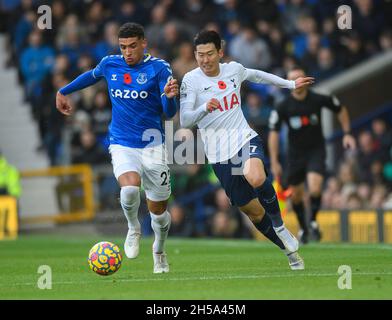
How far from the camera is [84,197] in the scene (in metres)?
23.4

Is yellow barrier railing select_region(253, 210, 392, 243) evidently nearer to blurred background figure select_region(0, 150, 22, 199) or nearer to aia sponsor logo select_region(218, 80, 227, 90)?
blurred background figure select_region(0, 150, 22, 199)

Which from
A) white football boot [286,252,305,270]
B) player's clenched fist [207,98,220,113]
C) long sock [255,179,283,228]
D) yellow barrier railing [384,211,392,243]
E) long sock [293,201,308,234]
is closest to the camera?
player's clenched fist [207,98,220,113]

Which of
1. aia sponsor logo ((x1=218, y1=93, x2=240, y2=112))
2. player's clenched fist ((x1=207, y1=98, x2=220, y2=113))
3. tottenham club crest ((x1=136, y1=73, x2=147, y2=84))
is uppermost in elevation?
tottenham club crest ((x1=136, y1=73, x2=147, y2=84))

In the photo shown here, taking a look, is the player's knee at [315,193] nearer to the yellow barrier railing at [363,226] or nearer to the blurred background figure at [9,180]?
the yellow barrier railing at [363,226]

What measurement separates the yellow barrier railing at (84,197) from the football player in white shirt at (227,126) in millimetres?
11652

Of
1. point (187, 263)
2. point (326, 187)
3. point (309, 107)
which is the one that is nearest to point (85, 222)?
point (326, 187)

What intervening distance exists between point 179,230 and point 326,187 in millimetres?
2900

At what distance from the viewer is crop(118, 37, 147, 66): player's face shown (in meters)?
11.6

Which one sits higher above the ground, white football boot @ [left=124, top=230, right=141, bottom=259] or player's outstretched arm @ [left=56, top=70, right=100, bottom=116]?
player's outstretched arm @ [left=56, top=70, right=100, bottom=116]

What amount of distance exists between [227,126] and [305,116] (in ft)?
16.4

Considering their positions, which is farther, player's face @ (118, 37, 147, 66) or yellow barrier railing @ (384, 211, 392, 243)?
yellow barrier railing @ (384, 211, 392, 243)

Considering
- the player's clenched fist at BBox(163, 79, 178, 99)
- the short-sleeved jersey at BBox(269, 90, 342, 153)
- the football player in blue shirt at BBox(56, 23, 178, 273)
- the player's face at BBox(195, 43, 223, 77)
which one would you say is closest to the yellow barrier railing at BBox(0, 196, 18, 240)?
the short-sleeved jersey at BBox(269, 90, 342, 153)

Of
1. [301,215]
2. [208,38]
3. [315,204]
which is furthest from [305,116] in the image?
[208,38]

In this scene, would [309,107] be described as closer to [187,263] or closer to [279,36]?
[187,263]
